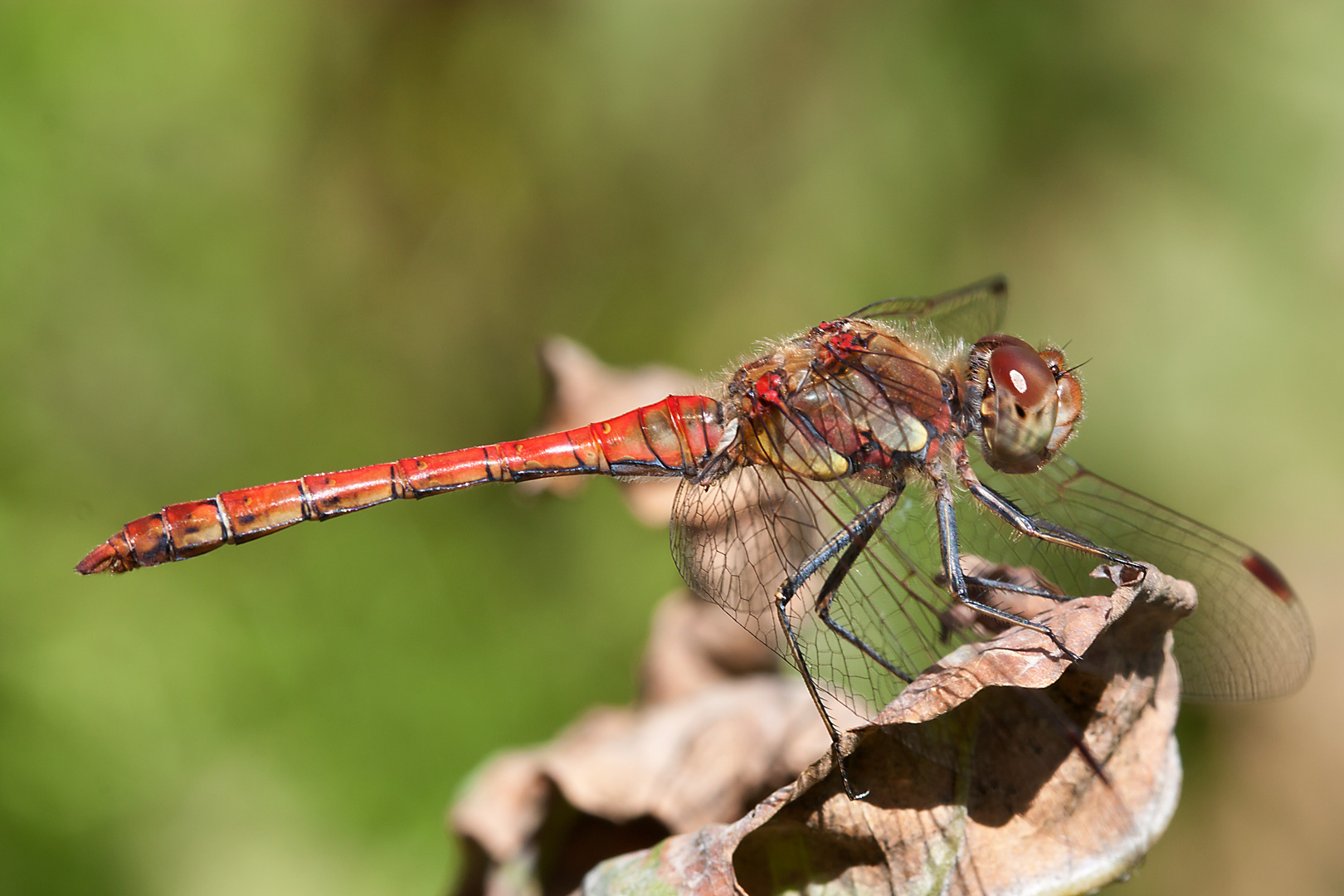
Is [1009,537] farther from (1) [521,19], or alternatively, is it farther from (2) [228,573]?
(1) [521,19]

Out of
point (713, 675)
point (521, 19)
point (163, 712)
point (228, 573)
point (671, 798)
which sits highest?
point (521, 19)

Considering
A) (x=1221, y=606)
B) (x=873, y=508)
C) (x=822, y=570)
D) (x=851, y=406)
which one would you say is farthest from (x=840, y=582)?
(x=1221, y=606)

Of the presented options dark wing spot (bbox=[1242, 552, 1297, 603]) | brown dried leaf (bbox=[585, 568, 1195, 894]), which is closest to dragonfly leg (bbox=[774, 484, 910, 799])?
brown dried leaf (bbox=[585, 568, 1195, 894])

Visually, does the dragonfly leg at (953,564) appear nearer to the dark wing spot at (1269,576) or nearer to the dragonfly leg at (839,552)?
the dragonfly leg at (839,552)

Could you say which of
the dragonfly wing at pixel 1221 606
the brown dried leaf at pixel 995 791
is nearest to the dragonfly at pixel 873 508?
the dragonfly wing at pixel 1221 606

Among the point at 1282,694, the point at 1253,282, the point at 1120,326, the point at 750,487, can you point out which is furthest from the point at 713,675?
the point at 1253,282

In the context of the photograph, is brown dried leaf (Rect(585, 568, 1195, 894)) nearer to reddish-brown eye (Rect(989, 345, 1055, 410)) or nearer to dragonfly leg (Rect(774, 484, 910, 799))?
dragonfly leg (Rect(774, 484, 910, 799))

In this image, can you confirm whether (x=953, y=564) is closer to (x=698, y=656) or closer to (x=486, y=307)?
(x=698, y=656)
